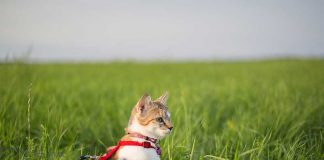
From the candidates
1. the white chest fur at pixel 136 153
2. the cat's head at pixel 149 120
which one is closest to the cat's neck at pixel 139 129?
the cat's head at pixel 149 120

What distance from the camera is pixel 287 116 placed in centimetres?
532

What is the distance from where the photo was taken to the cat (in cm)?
244

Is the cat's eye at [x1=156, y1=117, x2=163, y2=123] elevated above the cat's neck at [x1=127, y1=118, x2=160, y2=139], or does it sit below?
above

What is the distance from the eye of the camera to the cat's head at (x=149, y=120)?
2500 mm

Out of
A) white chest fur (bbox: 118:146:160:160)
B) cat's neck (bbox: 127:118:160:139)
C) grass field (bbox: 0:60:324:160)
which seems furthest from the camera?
grass field (bbox: 0:60:324:160)

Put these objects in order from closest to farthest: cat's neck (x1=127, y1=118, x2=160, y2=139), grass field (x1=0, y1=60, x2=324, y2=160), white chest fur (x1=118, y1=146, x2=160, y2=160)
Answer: white chest fur (x1=118, y1=146, x2=160, y2=160)
cat's neck (x1=127, y1=118, x2=160, y2=139)
grass field (x1=0, y1=60, x2=324, y2=160)

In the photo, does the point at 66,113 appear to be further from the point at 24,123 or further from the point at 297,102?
the point at 297,102

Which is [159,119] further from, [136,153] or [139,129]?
[136,153]

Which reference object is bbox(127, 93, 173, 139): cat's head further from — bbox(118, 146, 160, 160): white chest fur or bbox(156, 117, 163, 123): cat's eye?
bbox(118, 146, 160, 160): white chest fur

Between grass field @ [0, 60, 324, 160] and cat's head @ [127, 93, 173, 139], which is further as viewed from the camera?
grass field @ [0, 60, 324, 160]

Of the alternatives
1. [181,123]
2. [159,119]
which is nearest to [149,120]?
[159,119]

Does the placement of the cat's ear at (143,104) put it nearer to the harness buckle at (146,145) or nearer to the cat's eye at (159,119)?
the cat's eye at (159,119)

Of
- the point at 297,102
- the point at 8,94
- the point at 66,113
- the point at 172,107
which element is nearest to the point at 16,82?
the point at 8,94

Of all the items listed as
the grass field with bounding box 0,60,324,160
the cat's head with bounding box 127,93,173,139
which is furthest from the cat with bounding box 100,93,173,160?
the grass field with bounding box 0,60,324,160
